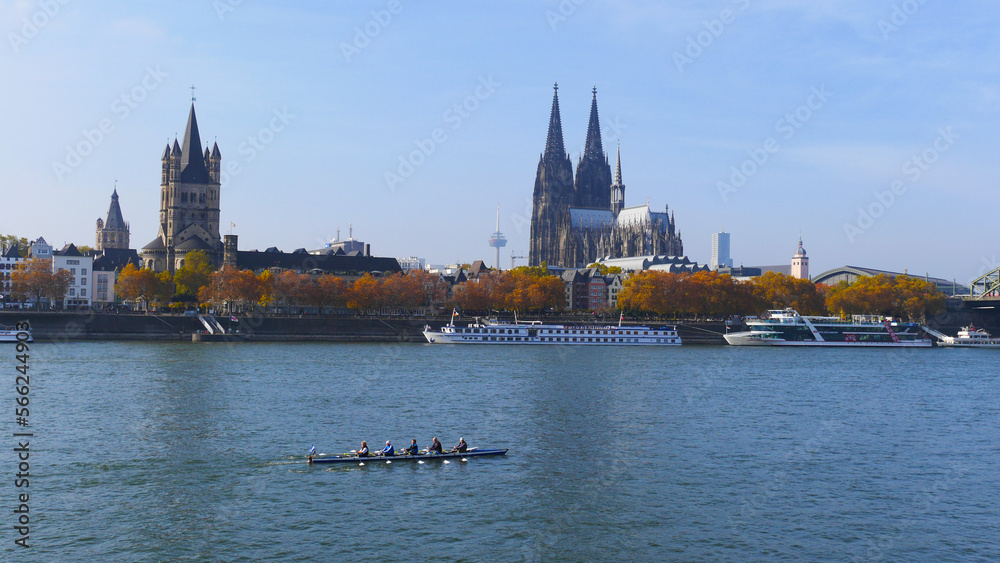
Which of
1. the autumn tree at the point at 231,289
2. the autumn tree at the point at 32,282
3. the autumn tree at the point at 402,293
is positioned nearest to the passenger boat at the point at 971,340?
the autumn tree at the point at 402,293

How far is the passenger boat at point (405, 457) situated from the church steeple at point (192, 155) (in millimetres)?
122332

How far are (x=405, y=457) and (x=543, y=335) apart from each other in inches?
2721

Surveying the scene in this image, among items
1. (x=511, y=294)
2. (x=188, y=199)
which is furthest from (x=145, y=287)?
(x=511, y=294)

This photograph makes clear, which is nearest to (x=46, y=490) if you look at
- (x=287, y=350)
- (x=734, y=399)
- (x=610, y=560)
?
(x=610, y=560)

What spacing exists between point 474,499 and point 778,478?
1078cm

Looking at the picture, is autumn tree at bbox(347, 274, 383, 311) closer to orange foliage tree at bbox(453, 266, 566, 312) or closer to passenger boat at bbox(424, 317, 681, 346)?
orange foliage tree at bbox(453, 266, 566, 312)

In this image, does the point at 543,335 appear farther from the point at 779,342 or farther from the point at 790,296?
the point at 790,296

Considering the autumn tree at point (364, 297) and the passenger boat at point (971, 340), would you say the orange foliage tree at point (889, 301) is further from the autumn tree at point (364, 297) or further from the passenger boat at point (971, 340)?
the autumn tree at point (364, 297)

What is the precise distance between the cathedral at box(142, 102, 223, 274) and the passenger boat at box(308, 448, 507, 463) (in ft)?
372

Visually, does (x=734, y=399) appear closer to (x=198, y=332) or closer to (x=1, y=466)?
(x=1, y=466)

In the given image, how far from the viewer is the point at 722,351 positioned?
96.1m

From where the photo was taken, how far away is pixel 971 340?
11775 centimetres

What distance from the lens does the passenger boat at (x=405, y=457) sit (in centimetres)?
3383

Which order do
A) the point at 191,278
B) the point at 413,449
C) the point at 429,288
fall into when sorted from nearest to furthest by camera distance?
the point at 413,449 → the point at 191,278 → the point at 429,288
